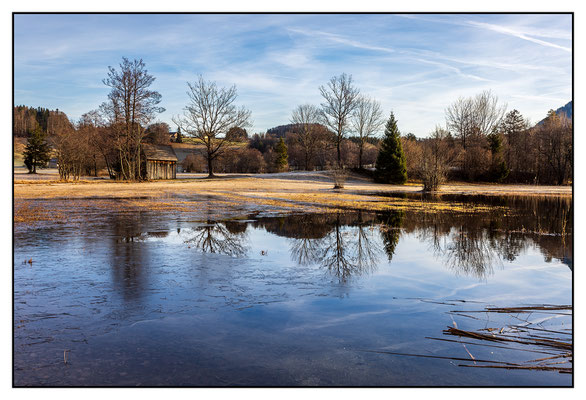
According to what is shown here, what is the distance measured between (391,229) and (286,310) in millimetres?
8399

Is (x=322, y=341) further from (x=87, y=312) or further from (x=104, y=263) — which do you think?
(x=104, y=263)

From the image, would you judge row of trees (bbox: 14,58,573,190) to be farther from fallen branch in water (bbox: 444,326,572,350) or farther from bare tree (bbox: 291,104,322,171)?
fallen branch in water (bbox: 444,326,572,350)

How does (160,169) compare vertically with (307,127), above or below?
below

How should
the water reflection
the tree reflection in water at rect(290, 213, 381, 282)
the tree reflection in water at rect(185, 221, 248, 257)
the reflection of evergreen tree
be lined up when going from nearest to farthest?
1. the tree reflection in water at rect(290, 213, 381, 282)
2. the water reflection
3. the tree reflection in water at rect(185, 221, 248, 257)
4. the reflection of evergreen tree

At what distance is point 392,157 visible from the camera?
47875mm

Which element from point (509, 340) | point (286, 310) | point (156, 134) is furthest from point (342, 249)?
point (156, 134)

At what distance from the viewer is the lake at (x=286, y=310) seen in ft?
13.3

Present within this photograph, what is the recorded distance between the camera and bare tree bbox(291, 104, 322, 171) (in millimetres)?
81250

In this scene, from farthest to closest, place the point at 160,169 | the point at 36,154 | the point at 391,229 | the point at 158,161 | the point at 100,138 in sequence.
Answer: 1. the point at 160,169
2. the point at 158,161
3. the point at 36,154
4. the point at 100,138
5. the point at 391,229

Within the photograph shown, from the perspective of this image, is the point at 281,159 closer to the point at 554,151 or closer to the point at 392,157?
the point at 392,157

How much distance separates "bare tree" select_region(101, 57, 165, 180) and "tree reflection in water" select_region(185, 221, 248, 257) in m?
35.7

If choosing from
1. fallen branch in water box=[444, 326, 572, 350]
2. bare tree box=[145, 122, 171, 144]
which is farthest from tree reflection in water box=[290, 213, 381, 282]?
bare tree box=[145, 122, 171, 144]

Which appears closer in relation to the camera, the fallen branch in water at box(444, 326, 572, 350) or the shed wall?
the fallen branch in water at box(444, 326, 572, 350)

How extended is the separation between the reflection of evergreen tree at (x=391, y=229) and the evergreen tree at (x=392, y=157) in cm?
2971
